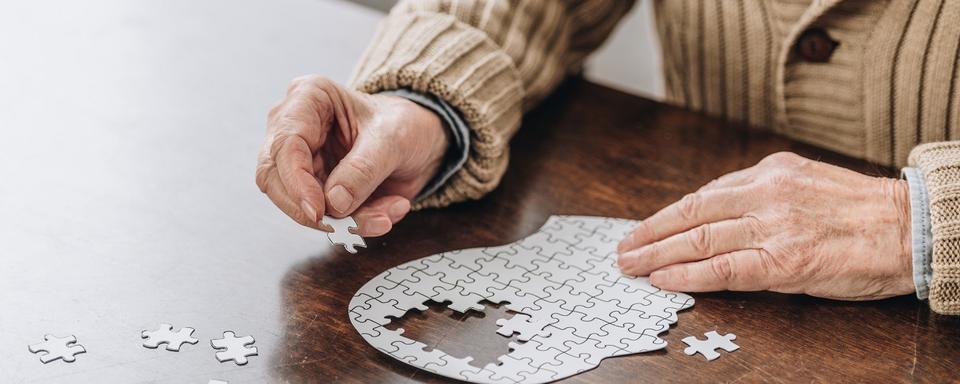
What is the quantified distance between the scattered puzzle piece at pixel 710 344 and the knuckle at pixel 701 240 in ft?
0.44

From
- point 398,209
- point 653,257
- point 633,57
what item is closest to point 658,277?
point 653,257

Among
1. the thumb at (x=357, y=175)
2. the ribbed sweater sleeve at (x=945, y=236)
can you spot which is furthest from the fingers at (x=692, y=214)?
the thumb at (x=357, y=175)

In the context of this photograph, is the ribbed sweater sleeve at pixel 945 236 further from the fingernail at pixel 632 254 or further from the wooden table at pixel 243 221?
the fingernail at pixel 632 254

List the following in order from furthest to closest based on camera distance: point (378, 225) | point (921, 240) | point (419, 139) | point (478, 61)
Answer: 1. point (478, 61)
2. point (419, 139)
3. point (378, 225)
4. point (921, 240)

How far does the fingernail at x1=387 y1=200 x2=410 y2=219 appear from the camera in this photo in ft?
4.37

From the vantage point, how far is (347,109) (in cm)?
136

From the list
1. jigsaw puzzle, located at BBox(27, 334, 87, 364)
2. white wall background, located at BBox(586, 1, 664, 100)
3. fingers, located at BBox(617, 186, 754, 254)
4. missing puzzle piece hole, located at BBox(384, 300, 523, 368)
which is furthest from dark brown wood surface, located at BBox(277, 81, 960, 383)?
white wall background, located at BBox(586, 1, 664, 100)

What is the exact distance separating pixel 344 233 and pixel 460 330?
209 millimetres

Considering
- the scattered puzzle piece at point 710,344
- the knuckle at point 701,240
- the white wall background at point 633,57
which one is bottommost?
the white wall background at point 633,57

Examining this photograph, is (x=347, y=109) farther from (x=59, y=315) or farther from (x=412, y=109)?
(x=59, y=315)

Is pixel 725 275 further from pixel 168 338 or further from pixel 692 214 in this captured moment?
pixel 168 338

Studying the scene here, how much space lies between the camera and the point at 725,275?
48.6 inches

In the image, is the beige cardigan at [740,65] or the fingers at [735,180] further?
the beige cardigan at [740,65]

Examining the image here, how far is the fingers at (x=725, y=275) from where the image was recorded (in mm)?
1230
